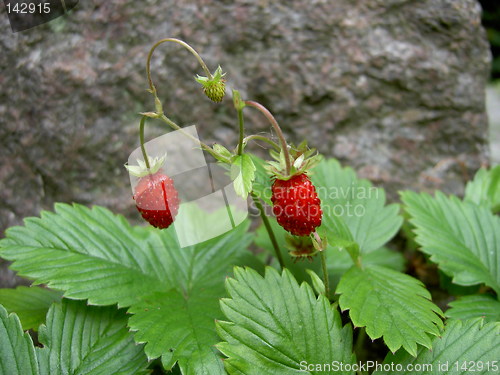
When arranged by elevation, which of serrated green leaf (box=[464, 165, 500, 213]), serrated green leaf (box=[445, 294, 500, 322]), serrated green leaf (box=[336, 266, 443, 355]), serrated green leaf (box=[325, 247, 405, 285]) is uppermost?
serrated green leaf (box=[336, 266, 443, 355])

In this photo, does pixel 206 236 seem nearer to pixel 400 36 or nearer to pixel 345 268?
pixel 345 268

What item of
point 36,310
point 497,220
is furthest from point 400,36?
point 36,310

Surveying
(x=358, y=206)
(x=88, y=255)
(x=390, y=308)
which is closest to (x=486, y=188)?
(x=358, y=206)

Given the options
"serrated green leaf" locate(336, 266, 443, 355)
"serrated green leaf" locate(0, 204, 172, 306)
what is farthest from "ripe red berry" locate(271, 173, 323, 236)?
"serrated green leaf" locate(0, 204, 172, 306)

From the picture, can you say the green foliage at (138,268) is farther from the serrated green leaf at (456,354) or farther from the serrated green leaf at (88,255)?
the serrated green leaf at (456,354)

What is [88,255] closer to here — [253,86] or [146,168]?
[146,168]

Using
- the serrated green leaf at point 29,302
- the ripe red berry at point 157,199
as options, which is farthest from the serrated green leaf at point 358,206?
the serrated green leaf at point 29,302

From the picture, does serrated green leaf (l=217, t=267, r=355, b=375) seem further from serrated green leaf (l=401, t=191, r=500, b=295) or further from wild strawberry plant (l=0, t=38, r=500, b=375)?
serrated green leaf (l=401, t=191, r=500, b=295)
